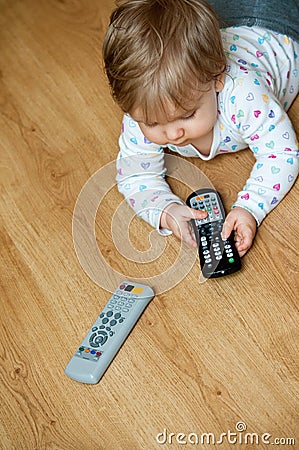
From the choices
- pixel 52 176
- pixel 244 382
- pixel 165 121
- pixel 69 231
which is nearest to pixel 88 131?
pixel 52 176

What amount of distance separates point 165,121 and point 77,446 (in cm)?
50

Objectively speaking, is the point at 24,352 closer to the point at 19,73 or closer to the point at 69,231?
the point at 69,231

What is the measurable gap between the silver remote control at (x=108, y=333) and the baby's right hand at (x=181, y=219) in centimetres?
11

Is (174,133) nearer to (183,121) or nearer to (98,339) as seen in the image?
(183,121)

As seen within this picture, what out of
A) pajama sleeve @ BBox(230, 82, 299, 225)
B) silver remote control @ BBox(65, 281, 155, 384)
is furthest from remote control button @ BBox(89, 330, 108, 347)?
pajama sleeve @ BBox(230, 82, 299, 225)

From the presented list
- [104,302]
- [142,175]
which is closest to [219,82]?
[142,175]

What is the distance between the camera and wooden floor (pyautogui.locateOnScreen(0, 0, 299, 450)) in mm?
974

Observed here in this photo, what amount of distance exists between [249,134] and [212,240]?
191 mm

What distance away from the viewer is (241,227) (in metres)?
1.09

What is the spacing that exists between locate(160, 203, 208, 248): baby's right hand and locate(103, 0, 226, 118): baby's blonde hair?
0.20 m

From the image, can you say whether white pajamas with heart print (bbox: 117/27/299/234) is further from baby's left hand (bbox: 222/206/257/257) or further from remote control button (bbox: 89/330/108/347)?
remote control button (bbox: 89/330/108/347)

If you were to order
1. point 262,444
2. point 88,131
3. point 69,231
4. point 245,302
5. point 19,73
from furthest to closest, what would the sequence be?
point 19,73
point 88,131
point 69,231
point 245,302
point 262,444

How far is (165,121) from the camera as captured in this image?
1010 millimetres

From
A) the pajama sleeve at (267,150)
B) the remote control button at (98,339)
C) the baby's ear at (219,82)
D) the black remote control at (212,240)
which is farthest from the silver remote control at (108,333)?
the baby's ear at (219,82)
